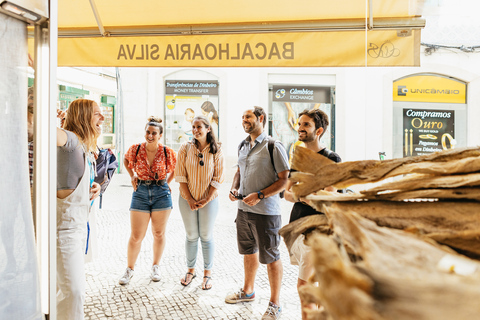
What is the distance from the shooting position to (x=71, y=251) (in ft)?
8.47

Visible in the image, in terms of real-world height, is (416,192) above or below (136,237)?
above

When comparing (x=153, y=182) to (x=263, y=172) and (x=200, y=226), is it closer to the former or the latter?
(x=200, y=226)

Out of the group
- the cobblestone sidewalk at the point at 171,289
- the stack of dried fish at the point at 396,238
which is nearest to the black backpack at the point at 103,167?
the cobblestone sidewalk at the point at 171,289

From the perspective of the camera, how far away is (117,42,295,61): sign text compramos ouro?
318 centimetres

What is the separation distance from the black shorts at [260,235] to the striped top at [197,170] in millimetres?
592

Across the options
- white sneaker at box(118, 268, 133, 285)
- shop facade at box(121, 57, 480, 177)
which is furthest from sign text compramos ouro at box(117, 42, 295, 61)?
shop facade at box(121, 57, 480, 177)

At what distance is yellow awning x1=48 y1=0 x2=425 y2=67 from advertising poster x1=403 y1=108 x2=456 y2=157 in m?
7.55

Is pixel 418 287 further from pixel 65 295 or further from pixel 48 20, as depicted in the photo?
pixel 65 295

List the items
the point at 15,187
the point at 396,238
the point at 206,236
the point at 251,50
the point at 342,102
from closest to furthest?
the point at 396,238 < the point at 15,187 < the point at 251,50 < the point at 206,236 < the point at 342,102

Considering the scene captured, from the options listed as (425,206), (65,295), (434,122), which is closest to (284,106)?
(434,122)

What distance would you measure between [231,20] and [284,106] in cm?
748

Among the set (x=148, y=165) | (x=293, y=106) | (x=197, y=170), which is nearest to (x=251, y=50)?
(x=197, y=170)

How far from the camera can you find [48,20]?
1.70 m

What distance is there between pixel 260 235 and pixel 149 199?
1413 mm
